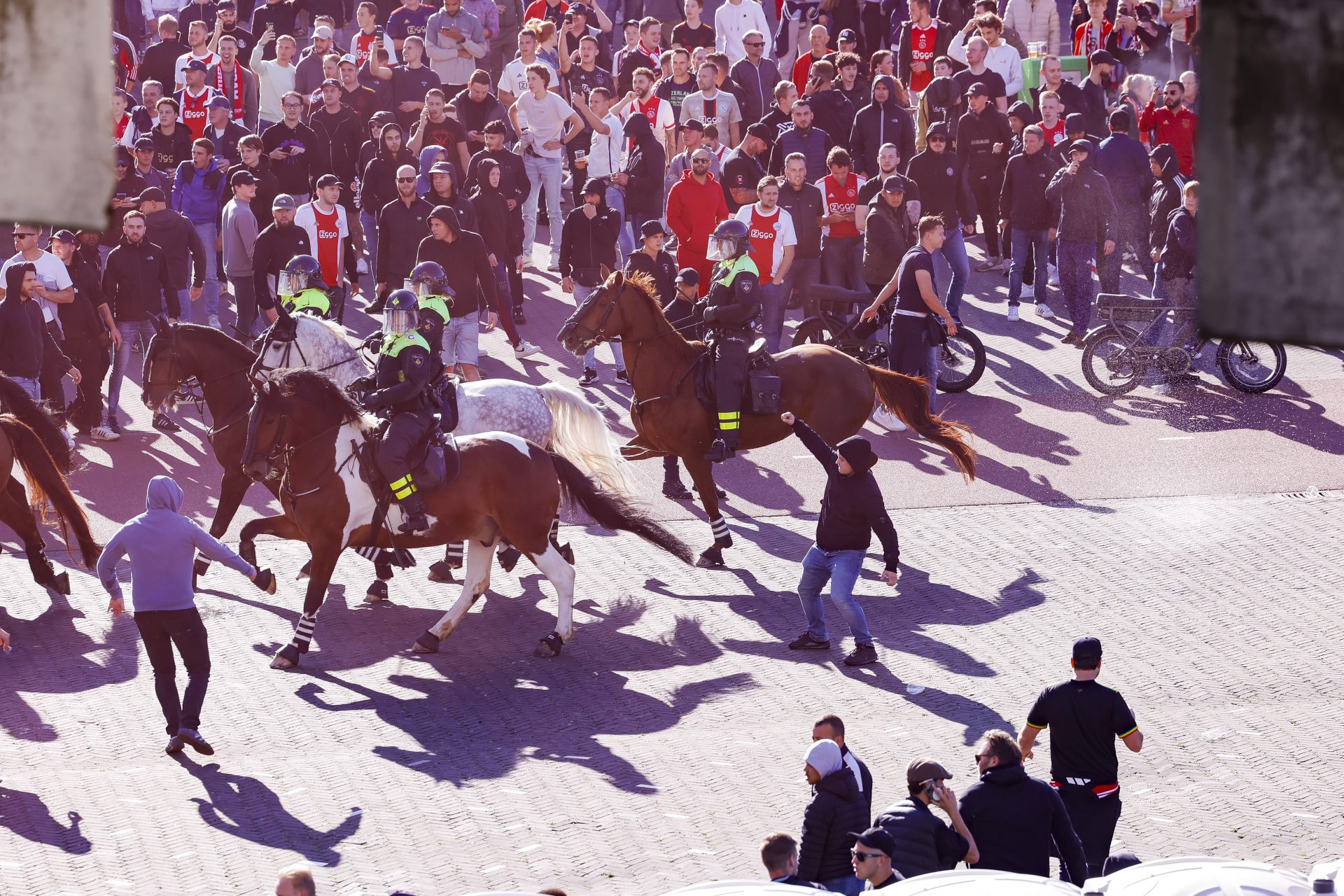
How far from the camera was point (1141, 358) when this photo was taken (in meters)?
18.7

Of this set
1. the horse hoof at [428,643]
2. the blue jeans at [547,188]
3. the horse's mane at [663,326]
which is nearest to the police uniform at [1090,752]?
the horse hoof at [428,643]

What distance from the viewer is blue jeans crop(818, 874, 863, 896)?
8031 millimetres

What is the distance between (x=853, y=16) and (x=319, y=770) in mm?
17888

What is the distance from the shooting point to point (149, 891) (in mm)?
8812

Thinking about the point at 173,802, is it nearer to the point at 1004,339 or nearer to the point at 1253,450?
the point at 1253,450

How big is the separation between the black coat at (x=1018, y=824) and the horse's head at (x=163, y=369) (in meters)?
8.17

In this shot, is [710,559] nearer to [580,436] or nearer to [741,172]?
[580,436]

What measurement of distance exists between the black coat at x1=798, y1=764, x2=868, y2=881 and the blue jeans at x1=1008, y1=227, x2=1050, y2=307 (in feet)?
45.6

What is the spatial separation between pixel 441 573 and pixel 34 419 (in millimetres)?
3216

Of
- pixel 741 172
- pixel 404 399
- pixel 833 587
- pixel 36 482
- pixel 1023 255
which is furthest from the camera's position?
pixel 1023 255

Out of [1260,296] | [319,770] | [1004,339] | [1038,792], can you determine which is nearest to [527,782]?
[319,770]

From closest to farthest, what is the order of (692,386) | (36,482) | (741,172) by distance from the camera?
(36,482)
(692,386)
(741,172)

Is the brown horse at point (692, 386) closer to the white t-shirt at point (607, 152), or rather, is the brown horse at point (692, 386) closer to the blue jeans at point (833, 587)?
the blue jeans at point (833, 587)

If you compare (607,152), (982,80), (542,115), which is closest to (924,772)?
(542,115)
